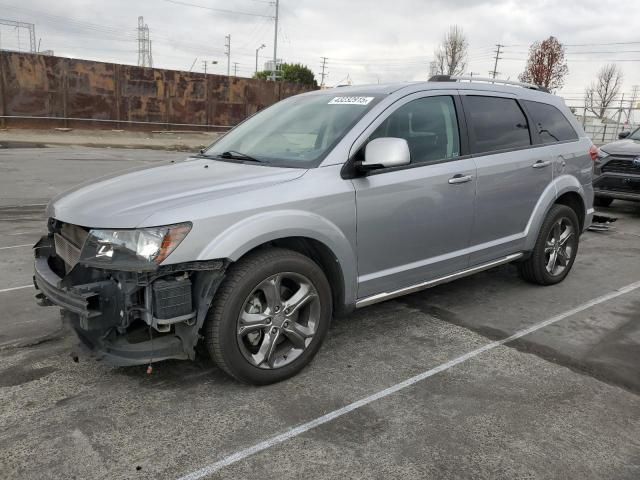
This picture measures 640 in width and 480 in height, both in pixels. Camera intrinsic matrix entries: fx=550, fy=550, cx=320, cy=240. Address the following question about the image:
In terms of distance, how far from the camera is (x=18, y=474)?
8.17 feet

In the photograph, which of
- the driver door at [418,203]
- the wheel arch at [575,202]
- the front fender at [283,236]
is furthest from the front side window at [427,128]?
the wheel arch at [575,202]

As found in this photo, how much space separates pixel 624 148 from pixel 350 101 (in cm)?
718

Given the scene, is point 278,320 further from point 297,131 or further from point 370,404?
point 297,131

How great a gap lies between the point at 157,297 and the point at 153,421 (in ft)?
2.25

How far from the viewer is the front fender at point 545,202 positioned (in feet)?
16.1

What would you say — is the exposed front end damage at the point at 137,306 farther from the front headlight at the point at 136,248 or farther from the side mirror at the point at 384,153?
the side mirror at the point at 384,153

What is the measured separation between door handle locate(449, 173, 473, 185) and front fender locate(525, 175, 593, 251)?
41.5 inches

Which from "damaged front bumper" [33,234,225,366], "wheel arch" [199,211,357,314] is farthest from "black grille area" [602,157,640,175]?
"damaged front bumper" [33,234,225,366]

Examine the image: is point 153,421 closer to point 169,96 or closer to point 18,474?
point 18,474

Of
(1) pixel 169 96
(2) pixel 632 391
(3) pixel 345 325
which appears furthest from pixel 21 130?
(2) pixel 632 391

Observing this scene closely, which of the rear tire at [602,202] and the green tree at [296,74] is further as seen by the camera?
the green tree at [296,74]

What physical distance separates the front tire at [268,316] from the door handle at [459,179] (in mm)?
1342

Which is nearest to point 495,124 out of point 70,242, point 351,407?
point 351,407

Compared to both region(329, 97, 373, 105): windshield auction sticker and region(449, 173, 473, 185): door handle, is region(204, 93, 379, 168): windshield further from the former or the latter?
region(449, 173, 473, 185): door handle
